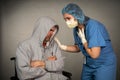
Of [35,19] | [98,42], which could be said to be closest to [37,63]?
[98,42]

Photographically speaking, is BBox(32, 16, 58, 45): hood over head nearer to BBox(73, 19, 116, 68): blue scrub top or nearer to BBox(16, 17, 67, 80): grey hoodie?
BBox(16, 17, 67, 80): grey hoodie

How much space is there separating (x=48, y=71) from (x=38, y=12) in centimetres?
116

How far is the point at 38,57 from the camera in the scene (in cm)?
240

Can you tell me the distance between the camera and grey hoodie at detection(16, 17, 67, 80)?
2268 millimetres

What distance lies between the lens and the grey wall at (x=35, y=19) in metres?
3.20

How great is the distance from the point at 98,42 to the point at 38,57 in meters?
0.69

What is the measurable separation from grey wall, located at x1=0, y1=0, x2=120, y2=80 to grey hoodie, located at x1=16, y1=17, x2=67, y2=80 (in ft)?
2.92

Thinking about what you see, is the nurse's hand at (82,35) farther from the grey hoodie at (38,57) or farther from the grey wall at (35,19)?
the grey wall at (35,19)

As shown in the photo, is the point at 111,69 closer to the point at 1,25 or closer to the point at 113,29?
the point at 113,29

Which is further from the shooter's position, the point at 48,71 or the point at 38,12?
the point at 38,12

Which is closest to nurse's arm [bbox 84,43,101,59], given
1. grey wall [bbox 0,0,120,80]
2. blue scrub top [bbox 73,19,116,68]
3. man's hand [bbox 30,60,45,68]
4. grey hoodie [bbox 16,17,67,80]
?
blue scrub top [bbox 73,19,116,68]

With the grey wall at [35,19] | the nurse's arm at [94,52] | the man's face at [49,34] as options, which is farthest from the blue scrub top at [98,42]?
the grey wall at [35,19]

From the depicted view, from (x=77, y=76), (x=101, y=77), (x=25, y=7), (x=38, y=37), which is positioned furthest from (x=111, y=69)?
(x=25, y=7)

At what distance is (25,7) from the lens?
127 inches
